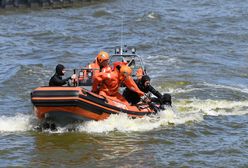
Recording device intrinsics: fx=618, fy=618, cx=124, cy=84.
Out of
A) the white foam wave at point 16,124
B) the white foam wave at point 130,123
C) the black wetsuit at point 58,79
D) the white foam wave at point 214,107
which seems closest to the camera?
the black wetsuit at point 58,79

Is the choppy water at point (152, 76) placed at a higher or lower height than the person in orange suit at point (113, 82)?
lower

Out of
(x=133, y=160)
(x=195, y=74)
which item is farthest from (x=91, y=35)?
(x=133, y=160)

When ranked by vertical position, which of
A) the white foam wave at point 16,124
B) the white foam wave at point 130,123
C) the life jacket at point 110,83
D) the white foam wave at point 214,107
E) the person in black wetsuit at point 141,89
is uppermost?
the life jacket at point 110,83

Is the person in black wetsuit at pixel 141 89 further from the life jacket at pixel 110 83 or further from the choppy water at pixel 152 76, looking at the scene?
the choppy water at pixel 152 76

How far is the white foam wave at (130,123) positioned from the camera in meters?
12.0

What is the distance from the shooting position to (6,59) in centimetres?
2139

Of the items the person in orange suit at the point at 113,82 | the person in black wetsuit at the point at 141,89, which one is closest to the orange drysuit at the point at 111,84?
the person in orange suit at the point at 113,82

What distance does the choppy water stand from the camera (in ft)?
36.7

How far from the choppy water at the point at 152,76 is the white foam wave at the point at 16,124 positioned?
2 centimetres

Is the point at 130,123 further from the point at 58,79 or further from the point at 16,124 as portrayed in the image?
the point at 16,124

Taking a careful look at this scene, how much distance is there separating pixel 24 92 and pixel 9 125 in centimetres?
370

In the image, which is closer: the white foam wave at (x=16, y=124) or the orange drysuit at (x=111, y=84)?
the orange drysuit at (x=111, y=84)

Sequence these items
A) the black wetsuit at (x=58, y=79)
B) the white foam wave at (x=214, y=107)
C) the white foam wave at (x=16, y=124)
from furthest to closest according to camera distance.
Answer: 1. the white foam wave at (x=214, y=107)
2. the white foam wave at (x=16, y=124)
3. the black wetsuit at (x=58, y=79)

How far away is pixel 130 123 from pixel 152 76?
20.1 ft
